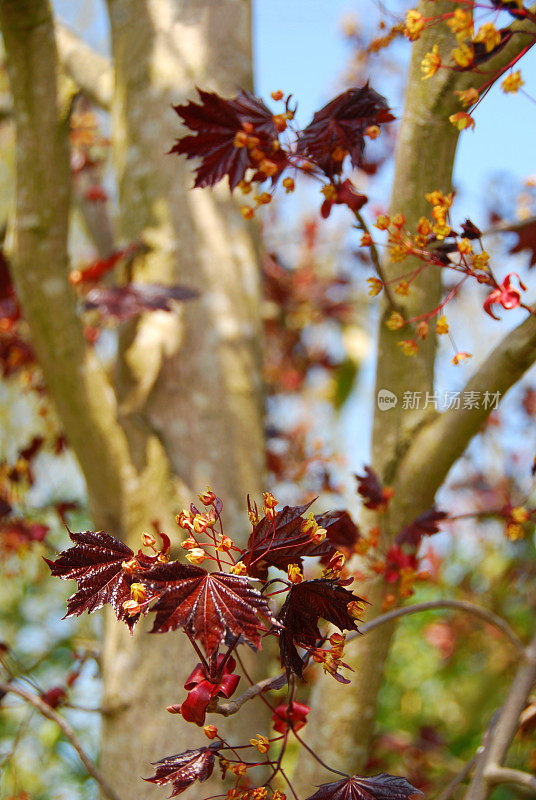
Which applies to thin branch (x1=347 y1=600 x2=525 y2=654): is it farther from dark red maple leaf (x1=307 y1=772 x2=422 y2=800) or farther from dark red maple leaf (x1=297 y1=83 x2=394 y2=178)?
dark red maple leaf (x1=297 y1=83 x2=394 y2=178)

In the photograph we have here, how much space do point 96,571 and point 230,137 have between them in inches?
22.3

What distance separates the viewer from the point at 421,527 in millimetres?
1017

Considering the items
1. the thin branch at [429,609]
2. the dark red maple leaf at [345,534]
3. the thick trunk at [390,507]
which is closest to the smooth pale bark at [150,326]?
the thick trunk at [390,507]

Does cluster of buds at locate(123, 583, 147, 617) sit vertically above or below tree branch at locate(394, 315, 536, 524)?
below

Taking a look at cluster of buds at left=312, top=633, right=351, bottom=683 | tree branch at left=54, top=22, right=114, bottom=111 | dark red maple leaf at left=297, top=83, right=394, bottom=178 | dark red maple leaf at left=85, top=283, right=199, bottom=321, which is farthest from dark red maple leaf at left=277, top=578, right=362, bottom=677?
tree branch at left=54, top=22, right=114, bottom=111

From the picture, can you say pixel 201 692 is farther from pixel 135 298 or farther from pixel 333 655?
pixel 135 298

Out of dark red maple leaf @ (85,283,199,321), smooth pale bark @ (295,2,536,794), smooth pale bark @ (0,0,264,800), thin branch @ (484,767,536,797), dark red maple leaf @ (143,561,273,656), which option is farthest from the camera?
dark red maple leaf @ (85,283,199,321)

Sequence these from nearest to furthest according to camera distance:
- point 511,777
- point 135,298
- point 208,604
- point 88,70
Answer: point 208,604 < point 511,777 < point 135,298 < point 88,70

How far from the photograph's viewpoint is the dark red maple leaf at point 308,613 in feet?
2.10

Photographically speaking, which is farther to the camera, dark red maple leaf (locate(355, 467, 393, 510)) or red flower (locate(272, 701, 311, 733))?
dark red maple leaf (locate(355, 467, 393, 510))

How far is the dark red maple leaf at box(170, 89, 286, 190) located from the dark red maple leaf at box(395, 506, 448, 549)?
1.72 ft

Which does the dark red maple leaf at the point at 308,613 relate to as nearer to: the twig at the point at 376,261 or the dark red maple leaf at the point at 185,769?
the dark red maple leaf at the point at 185,769

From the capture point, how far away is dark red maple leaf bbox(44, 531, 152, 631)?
2.16ft

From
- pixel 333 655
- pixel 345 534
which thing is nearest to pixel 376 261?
pixel 345 534
